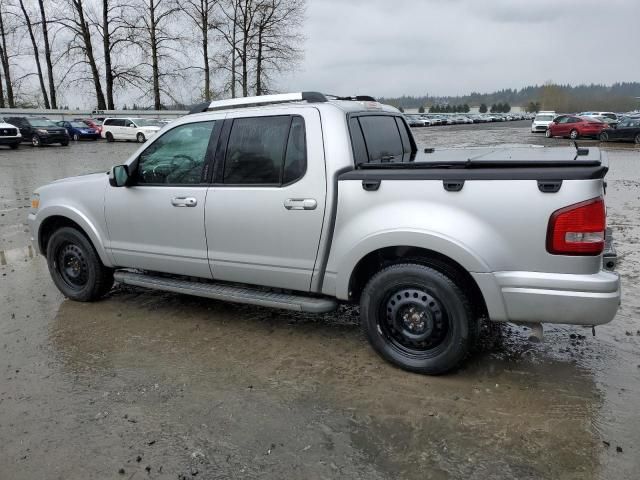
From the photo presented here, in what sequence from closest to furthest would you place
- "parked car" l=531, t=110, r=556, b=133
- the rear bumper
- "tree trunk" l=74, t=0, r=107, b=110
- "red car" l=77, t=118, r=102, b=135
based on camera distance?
the rear bumper, "red car" l=77, t=118, r=102, b=135, "parked car" l=531, t=110, r=556, b=133, "tree trunk" l=74, t=0, r=107, b=110

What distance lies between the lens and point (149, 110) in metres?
49.3

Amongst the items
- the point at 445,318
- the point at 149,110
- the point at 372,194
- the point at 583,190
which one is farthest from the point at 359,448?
the point at 149,110

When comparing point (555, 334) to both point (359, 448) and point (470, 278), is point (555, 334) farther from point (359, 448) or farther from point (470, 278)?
point (359, 448)

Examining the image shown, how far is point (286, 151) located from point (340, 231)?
802 mm

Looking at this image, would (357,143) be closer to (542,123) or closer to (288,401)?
(288,401)

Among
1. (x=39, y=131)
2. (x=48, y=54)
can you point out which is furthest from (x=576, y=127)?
(x=48, y=54)

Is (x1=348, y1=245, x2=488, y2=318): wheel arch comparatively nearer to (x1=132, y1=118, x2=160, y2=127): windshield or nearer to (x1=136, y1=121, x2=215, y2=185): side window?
Answer: (x1=136, y1=121, x2=215, y2=185): side window

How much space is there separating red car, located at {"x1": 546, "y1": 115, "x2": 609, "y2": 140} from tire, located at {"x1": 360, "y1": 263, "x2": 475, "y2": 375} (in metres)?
30.9

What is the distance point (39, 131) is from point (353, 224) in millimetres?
31745

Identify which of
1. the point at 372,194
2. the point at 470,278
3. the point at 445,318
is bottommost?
the point at 445,318

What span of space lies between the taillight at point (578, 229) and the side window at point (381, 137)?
1598 mm

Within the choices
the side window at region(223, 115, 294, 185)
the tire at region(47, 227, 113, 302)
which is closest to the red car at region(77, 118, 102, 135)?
the tire at region(47, 227, 113, 302)

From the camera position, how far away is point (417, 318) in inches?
147

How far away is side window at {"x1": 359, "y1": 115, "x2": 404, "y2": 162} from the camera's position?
171 inches
